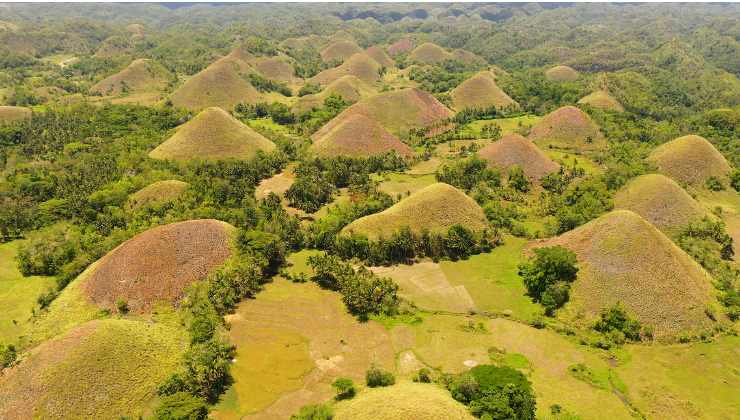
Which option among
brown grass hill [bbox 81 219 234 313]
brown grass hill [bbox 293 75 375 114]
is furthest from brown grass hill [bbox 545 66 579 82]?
brown grass hill [bbox 81 219 234 313]

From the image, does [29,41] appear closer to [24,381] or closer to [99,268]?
[99,268]

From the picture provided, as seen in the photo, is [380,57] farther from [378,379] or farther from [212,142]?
[378,379]

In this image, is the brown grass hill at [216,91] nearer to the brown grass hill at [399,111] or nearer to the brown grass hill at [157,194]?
the brown grass hill at [399,111]

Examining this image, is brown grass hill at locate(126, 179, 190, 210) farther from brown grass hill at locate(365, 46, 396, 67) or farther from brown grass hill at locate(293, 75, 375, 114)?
brown grass hill at locate(365, 46, 396, 67)

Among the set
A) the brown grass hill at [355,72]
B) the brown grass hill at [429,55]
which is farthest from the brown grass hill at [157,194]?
the brown grass hill at [429,55]

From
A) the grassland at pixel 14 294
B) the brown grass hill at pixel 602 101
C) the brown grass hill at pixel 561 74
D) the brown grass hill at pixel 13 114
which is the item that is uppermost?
the brown grass hill at pixel 13 114

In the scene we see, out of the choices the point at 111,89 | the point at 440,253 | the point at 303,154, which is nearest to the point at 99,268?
the point at 440,253
